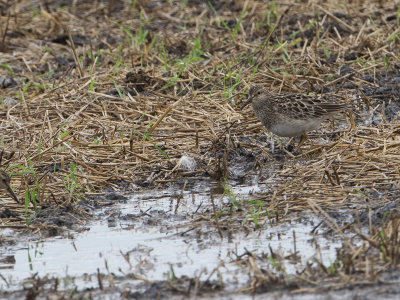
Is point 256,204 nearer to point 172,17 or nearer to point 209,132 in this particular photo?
point 209,132

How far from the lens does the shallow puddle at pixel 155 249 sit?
5.59m

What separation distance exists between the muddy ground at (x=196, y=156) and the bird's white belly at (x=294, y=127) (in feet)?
0.69

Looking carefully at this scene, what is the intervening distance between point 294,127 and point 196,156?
3.72ft

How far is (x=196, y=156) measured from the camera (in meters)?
8.33

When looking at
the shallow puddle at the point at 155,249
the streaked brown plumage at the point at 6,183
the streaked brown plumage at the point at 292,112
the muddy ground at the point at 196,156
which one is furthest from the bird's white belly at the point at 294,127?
the streaked brown plumage at the point at 6,183

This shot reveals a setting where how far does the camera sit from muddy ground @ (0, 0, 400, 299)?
5504 mm

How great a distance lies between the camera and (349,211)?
6.52 m

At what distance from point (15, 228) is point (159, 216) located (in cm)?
126

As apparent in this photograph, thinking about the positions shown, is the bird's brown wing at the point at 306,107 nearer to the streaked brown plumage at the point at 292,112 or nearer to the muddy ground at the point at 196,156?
the streaked brown plumage at the point at 292,112

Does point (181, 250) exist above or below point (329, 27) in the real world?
below

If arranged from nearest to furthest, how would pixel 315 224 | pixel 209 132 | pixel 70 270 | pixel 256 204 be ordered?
pixel 70 270 < pixel 315 224 < pixel 256 204 < pixel 209 132

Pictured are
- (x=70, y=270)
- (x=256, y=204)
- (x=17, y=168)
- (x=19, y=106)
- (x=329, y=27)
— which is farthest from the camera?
(x=329, y=27)

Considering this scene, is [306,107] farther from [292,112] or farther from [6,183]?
[6,183]

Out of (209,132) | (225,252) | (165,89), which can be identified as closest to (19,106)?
(165,89)
